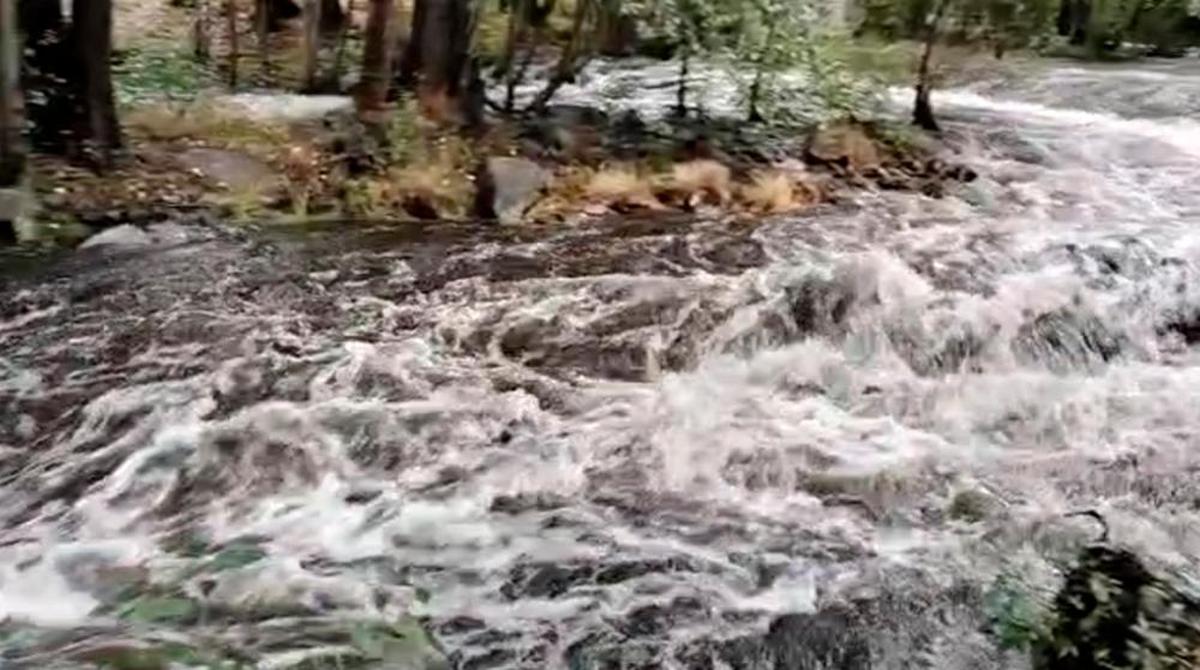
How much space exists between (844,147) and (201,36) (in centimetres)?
856

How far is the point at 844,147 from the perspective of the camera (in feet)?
40.9

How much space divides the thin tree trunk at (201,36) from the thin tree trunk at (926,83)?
8446mm

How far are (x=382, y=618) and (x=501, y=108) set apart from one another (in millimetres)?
9638

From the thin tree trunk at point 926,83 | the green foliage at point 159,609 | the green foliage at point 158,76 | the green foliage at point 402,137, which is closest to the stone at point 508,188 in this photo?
the green foliage at point 402,137

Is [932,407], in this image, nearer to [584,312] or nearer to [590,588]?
[584,312]

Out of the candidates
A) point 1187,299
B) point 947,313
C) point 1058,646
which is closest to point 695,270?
point 947,313

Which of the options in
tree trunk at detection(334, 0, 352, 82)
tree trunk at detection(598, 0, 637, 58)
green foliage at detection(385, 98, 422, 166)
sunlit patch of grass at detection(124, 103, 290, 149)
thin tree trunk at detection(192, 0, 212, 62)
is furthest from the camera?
thin tree trunk at detection(192, 0, 212, 62)

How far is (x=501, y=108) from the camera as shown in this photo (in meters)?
13.3

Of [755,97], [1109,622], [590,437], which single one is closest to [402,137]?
[755,97]

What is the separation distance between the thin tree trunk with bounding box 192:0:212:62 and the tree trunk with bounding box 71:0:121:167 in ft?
18.4

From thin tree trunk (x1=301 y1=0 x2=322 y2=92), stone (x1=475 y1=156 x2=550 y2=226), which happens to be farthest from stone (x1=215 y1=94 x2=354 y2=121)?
stone (x1=475 y1=156 x2=550 y2=226)

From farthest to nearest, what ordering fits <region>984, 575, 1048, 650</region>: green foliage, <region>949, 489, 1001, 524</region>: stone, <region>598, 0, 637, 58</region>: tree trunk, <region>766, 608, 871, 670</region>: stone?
<region>598, 0, 637, 58</region>: tree trunk
<region>949, 489, 1001, 524</region>: stone
<region>766, 608, 871, 670</region>: stone
<region>984, 575, 1048, 650</region>: green foliage

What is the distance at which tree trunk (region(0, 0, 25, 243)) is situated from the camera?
27.7 ft

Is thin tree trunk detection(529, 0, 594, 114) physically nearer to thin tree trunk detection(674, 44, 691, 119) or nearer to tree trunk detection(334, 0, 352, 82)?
thin tree trunk detection(674, 44, 691, 119)
